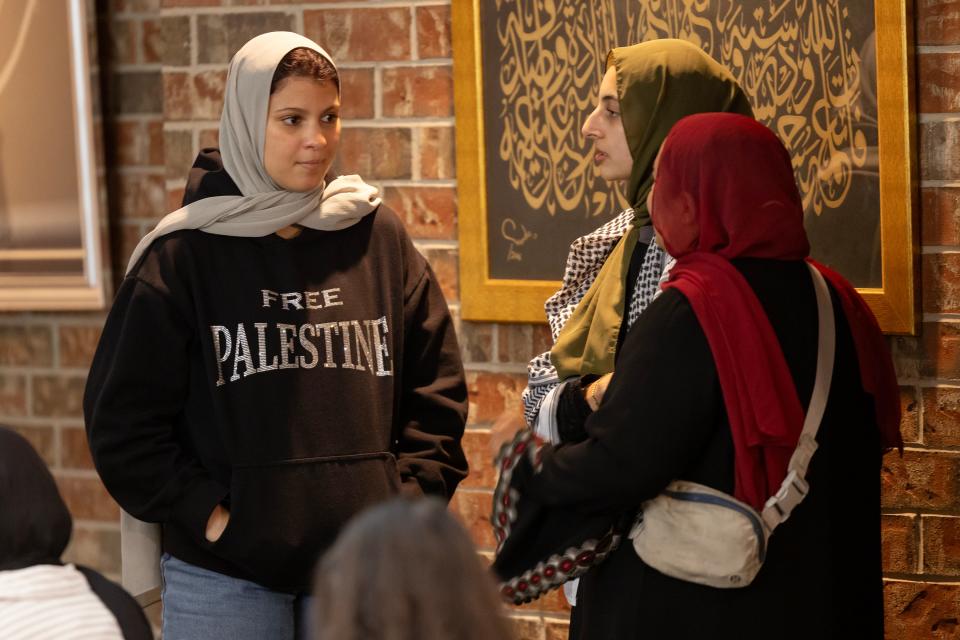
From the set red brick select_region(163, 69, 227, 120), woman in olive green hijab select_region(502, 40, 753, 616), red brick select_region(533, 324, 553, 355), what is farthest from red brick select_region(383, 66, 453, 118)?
woman in olive green hijab select_region(502, 40, 753, 616)

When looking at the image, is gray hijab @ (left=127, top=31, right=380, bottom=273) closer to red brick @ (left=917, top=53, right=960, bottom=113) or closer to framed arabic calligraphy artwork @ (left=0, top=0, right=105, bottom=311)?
red brick @ (left=917, top=53, right=960, bottom=113)

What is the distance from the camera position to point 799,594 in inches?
76.0

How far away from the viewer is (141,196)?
11.7 feet

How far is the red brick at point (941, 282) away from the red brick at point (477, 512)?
1129 millimetres

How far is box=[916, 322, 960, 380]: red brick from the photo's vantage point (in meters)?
2.70

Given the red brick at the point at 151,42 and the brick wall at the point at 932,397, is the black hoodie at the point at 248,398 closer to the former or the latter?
the brick wall at the point at 932,397

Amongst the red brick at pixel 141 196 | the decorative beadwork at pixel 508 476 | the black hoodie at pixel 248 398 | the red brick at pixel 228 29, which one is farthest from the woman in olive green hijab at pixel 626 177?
the red brick at pixel 141 196

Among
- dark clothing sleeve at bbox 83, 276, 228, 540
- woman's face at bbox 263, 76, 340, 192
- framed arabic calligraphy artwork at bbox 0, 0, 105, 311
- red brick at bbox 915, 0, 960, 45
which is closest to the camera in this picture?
dark clothing sleeve at bbox 83, 276, 228, 540

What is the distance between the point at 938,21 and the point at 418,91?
1183 millimetres

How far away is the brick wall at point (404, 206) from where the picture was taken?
2.70 meters

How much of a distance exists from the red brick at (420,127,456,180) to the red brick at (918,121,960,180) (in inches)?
42.3

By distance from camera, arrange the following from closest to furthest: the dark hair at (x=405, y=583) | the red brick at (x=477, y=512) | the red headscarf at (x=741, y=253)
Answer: the dark hair at (x=405, y=583) → the red headscarf at (x=741, y=253) → the red brick at (x=477, y=512)

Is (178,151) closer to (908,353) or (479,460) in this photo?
(479,460)

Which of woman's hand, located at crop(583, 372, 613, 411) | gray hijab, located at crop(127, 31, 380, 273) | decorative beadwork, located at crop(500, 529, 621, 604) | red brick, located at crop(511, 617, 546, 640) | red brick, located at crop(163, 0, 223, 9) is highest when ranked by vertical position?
red brick, located at crop(163, 0, 223, 9)
